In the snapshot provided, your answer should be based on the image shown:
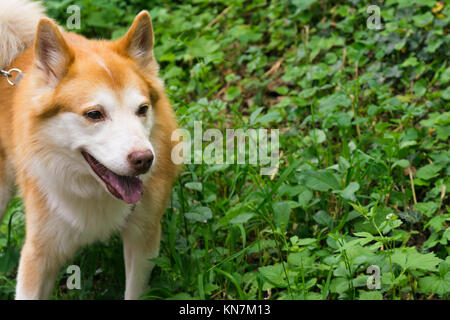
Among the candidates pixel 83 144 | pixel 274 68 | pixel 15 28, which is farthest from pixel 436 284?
pixel 274 68

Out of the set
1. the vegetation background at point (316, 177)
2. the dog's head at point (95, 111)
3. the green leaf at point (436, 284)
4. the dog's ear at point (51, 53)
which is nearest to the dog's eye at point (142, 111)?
the dog's head at point (95, 111)

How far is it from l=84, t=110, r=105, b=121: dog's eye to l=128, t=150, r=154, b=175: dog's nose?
272 mm

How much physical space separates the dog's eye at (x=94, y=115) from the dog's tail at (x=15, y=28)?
1120mm

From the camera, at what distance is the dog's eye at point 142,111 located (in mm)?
2783

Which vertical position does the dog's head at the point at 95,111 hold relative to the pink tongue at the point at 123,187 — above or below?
above

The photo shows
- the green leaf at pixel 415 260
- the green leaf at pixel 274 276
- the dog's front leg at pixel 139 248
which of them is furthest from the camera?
the dog's front leg at pixel 139 248

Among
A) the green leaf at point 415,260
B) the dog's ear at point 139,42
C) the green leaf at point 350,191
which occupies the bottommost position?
the green leaf at point 415,260

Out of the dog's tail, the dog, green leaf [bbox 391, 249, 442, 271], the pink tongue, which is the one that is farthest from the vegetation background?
the dog's tail

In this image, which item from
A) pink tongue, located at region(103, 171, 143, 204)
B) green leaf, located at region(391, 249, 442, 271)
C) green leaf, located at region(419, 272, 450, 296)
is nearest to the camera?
green leaf, located at region(391, 249, 442, 271)

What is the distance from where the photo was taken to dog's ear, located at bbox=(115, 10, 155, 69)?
298 cm

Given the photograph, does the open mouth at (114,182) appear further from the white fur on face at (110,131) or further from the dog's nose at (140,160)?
the dog's nose at (140,160)

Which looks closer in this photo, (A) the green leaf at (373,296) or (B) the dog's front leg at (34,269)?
(A) the green leaf at (373,296)

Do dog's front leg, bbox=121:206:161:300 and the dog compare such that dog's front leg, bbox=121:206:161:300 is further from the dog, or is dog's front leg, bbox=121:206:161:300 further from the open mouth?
the open mouth

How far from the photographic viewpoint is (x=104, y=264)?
3.79m
